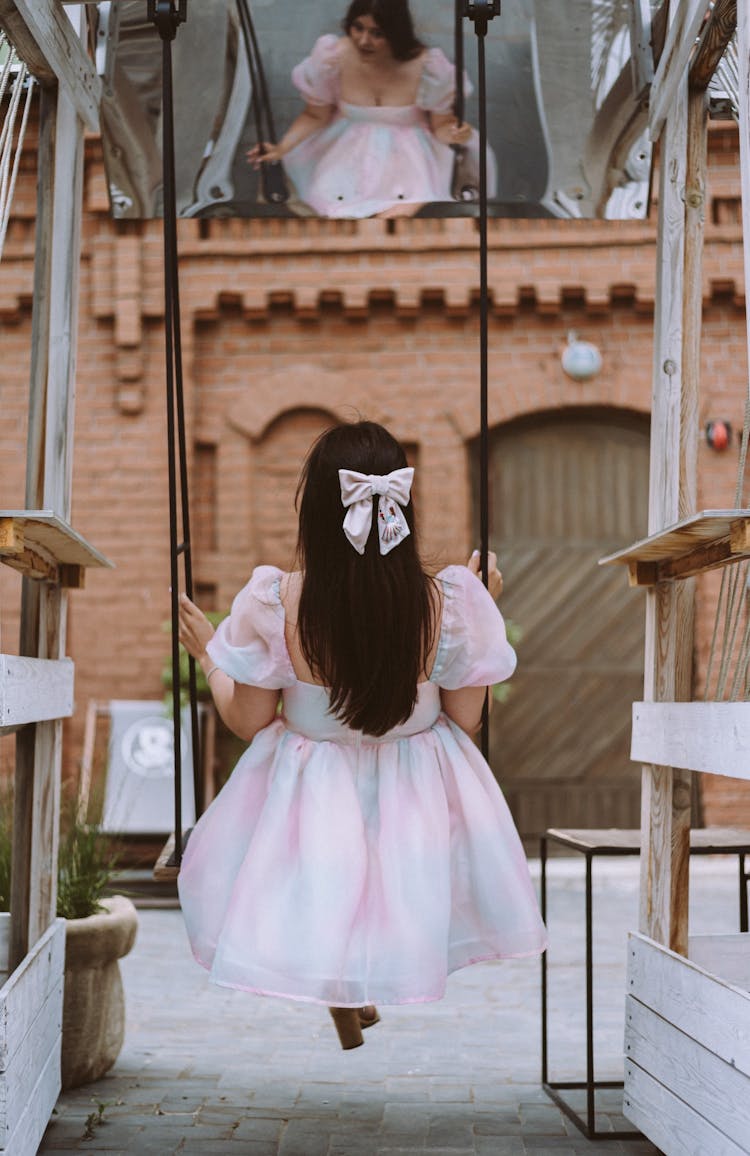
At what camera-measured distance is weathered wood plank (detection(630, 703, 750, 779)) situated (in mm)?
2684

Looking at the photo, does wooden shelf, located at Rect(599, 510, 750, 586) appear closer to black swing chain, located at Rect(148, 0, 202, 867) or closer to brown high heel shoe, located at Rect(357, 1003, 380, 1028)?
black swing chain, located at Rect(148, 0, 202, 867)

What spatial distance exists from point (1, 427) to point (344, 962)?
6.79 meters

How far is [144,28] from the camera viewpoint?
4066 mm

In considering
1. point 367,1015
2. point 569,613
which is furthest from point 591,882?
point 569,613

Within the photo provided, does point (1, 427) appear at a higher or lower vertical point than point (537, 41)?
lower

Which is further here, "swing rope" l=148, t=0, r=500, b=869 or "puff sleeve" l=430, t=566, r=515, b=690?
"swing rope" l=148, t=0, r=500, b=869

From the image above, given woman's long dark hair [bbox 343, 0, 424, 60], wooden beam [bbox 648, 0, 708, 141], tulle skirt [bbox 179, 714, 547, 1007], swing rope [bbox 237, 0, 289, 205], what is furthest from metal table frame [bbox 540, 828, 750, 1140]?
woman's long dark hair [bbox 343, 0, 424, 60]

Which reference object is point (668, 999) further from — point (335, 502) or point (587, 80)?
point (587, 80)

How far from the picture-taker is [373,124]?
13.9ft

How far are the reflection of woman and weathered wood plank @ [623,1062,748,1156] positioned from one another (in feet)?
9.09

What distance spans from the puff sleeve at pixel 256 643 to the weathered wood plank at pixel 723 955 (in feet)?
4.26

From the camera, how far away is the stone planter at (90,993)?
4.04 meters

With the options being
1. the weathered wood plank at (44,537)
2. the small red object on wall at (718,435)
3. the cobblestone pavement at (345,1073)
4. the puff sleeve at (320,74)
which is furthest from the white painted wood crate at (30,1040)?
the small red object on wall at (718,435)

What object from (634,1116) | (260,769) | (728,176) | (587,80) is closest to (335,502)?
(260,769)
